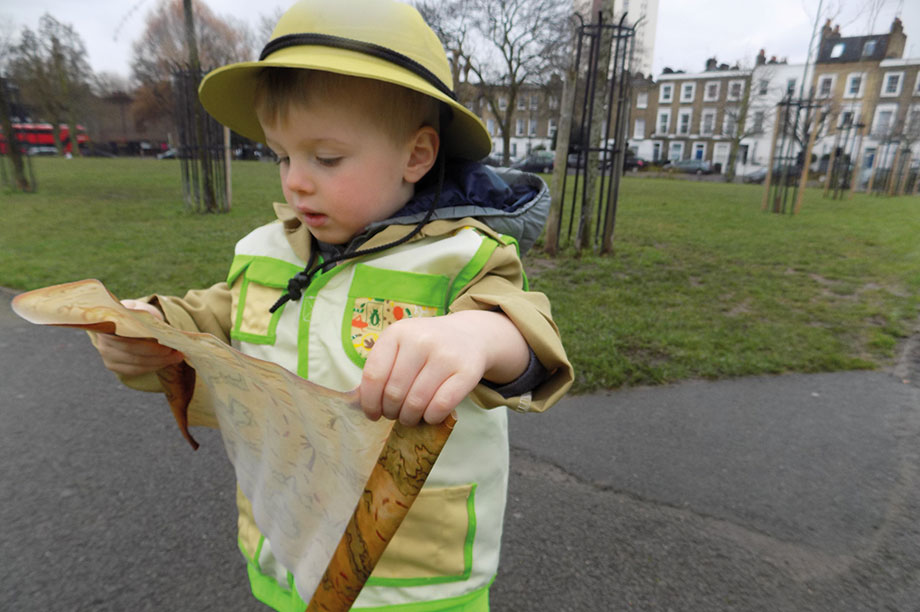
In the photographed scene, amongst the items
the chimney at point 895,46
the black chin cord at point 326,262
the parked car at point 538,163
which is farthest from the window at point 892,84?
the black chin cord at point 326,262

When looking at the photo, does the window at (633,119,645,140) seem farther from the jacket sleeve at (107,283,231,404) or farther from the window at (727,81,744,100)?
the jacket sleeve at (107,283,231,404)

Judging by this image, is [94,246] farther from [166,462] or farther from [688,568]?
[688,568]

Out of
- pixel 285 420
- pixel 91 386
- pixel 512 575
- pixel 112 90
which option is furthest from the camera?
pixel 112 90

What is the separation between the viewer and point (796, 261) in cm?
777

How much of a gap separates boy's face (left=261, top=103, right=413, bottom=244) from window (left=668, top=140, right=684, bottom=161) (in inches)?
2343

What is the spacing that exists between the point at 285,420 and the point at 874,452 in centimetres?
327

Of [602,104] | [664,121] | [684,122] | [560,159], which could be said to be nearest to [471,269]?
[560,159]

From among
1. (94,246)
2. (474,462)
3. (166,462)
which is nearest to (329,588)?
(474,462)

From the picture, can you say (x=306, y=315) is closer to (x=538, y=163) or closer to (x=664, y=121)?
(x=538, y=163)

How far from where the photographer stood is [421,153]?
4.10 ft

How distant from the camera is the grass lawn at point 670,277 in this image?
4223 millimetres

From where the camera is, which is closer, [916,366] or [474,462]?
[474,462]

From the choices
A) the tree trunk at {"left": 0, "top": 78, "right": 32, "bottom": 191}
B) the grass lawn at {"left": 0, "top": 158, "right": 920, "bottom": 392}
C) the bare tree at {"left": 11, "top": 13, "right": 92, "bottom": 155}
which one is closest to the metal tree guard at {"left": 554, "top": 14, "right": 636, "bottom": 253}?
the grass lawn at {"left": 0, "top": 158, "right": 920, "bottom": 392}

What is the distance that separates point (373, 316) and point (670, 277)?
19.5 ft
